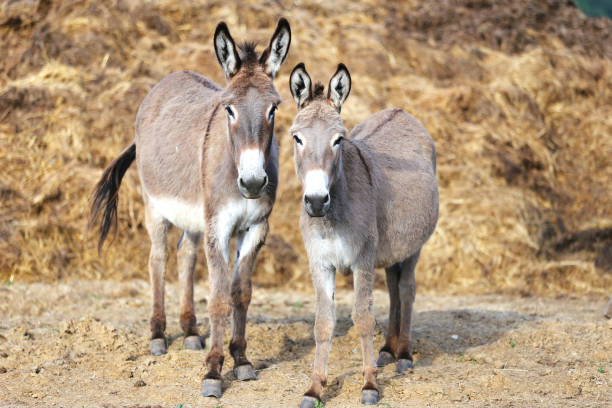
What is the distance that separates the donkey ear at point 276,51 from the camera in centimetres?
496

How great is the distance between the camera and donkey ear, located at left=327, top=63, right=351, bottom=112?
4.51 m

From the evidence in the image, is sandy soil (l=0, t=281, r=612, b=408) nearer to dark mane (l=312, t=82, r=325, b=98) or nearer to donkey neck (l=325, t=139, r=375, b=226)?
donkey neck (l=325, t=139, r=375, b=226)

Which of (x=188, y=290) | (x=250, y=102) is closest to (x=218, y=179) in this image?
(x=250, y=102)

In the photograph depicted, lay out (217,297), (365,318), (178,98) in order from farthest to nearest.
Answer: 1. (178,98)
2. (217,297)
3. (365,318)

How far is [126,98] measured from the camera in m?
10.9

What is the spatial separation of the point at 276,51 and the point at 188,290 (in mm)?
2508

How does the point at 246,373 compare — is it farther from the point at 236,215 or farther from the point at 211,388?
the point at 236,215

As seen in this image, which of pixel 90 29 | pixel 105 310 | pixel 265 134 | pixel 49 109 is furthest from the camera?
pixel 90 29

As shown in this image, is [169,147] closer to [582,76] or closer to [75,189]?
[75,189]

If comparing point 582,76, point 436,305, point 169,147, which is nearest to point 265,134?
point 169,147

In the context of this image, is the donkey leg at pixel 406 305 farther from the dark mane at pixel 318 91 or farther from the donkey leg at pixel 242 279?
the dark mane at pixel 318 91

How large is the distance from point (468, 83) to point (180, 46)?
5563mm

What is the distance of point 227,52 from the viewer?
16.3 ft

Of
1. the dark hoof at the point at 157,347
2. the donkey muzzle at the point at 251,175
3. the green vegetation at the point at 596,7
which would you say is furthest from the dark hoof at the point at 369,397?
the green vegetation at the point at 596,7
